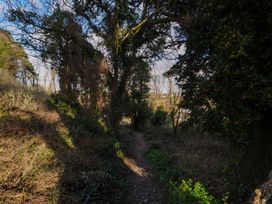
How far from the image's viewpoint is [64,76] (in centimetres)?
1634

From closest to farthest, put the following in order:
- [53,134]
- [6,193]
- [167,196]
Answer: [6,193], [167,196], [53,134]

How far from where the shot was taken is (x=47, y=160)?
24.1ft

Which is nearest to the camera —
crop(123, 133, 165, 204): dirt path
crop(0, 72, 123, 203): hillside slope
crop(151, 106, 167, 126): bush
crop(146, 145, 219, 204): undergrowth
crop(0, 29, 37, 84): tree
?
crop(0, 72, 123, 203): hillside slope

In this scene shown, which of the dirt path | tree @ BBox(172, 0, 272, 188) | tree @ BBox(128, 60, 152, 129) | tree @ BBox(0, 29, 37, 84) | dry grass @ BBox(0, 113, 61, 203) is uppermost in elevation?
tree @ BBox(0, 29, 37, 84)

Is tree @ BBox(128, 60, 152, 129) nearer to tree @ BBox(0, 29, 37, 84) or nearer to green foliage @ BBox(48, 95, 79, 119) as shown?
tree @ BBox(0, 29, 37, 84)

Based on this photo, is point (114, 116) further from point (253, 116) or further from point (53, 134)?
point (253, 116)

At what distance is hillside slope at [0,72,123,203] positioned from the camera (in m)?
5.75

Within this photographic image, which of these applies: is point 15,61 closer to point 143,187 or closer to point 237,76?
point 143,187

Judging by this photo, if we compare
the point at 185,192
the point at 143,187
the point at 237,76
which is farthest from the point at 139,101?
the point at 185,192

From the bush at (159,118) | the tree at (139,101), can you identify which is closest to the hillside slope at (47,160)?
the tree at (139,101)

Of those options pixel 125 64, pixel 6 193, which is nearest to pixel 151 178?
pixel 6 193

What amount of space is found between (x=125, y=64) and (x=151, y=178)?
768cm

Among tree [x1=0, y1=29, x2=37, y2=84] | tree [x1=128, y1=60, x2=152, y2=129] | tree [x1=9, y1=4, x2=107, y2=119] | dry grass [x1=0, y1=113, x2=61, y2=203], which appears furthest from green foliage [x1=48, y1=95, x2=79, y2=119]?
tree [x1=128, y1=60, x2=152, y2=129]

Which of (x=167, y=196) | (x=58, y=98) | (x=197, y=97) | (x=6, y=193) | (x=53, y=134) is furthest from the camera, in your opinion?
(x=58, y=98)
